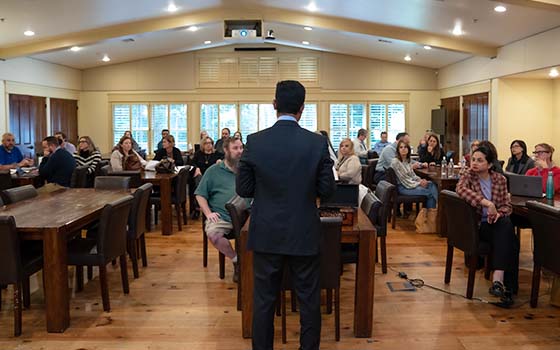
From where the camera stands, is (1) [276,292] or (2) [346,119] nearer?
(1) [276,292]

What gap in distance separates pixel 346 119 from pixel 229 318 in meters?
10.5

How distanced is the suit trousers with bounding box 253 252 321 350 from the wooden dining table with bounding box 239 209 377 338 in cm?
66

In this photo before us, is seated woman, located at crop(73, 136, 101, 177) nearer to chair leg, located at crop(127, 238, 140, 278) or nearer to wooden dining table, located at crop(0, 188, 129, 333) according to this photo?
chair leg, located at crop(127, 238, 140, 278)

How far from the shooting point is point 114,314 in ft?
12.4

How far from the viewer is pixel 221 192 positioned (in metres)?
4.34

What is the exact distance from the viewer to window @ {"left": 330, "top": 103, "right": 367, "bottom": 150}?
1367 centimetres

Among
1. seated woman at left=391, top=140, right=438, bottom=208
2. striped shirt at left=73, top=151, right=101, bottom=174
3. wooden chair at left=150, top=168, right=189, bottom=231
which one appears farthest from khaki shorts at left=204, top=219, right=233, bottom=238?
striped shirt at left=73, top=151, right=101, bottom=174

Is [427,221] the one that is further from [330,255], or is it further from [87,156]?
[87,156]

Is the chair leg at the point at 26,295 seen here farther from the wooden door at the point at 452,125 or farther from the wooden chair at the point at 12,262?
the wooden door at the point at 452,125

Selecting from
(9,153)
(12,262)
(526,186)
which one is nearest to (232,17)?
(9,153)

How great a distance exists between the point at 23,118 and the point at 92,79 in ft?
11.0

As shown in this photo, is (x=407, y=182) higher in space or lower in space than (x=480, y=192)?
lower

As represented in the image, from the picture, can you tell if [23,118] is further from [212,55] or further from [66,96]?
[212,55]

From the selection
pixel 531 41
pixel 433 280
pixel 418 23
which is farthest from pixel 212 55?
pixel 433 280
